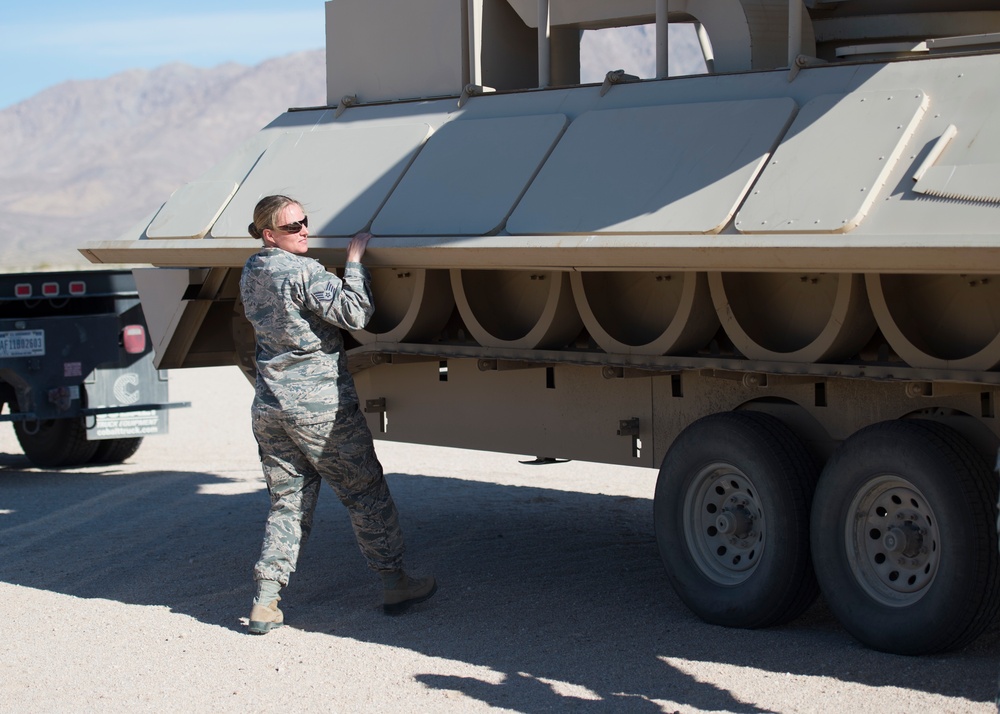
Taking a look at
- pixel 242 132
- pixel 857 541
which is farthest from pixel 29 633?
pixel 242 132

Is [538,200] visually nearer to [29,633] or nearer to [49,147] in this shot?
[29,633]

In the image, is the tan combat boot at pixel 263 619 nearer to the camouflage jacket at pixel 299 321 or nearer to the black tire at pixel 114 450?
the camouflage jacket at pixel 299 321

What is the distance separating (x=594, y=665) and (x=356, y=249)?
1991 millimetres

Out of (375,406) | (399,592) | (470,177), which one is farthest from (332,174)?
(399,592)

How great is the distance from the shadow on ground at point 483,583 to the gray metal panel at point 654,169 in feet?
5.27

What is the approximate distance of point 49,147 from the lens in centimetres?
11950

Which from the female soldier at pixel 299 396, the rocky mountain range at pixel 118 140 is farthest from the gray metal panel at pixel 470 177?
the rocky mountain range at pixel 118 140

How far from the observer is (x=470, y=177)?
6035mm

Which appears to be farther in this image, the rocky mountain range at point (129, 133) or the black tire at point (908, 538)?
the rocky mountain range at point (129, 133)

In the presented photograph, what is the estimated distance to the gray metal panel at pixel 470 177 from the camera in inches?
230

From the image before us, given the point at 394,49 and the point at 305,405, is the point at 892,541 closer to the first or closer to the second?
the point at 305,405

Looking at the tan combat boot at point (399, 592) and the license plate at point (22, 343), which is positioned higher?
the license plate at point (22, 343)

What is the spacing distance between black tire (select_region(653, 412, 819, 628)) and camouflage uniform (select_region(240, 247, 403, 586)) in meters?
1.22

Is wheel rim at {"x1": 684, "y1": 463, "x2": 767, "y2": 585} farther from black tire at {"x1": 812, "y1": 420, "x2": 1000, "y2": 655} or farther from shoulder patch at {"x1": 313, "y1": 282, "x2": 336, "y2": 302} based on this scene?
shoulder patch at {"x1": 313, "y1": 282, "x2": 336, "y2": 302}
